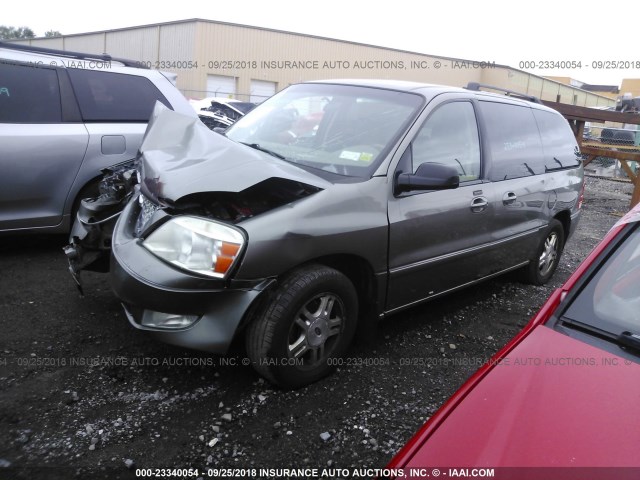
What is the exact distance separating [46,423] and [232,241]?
1258 mm

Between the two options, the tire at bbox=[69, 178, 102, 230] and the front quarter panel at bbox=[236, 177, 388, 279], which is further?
the tire at bbox=[69, 178, 102, 230]

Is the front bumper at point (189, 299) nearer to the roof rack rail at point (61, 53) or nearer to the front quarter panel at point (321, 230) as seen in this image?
the front quarter panel at point (321, 230)

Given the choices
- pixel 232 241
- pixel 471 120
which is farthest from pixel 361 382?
pixel 471 120

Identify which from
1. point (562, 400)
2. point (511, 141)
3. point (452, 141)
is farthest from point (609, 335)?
point (511, 141)

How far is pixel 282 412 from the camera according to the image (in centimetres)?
271

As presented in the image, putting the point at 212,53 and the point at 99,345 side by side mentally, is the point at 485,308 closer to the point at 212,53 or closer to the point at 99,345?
the point at 99,345

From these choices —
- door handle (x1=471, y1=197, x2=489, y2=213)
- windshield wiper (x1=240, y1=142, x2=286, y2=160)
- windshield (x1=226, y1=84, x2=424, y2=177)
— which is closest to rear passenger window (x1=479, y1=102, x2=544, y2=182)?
door handle (x1=471, y1=197, x2=489, y2=213)

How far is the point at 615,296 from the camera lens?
1978mm

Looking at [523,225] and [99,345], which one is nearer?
[99,345]

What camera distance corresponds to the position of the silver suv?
425cm

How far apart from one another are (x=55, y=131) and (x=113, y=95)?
754 millimetres

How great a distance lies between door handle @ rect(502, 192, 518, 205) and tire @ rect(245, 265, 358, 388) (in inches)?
65.0

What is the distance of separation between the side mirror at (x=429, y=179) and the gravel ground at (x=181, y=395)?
3.70 ft

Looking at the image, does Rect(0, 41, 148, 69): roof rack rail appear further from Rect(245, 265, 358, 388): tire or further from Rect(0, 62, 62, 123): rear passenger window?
Rect(245, 265, 358, 388): tire
